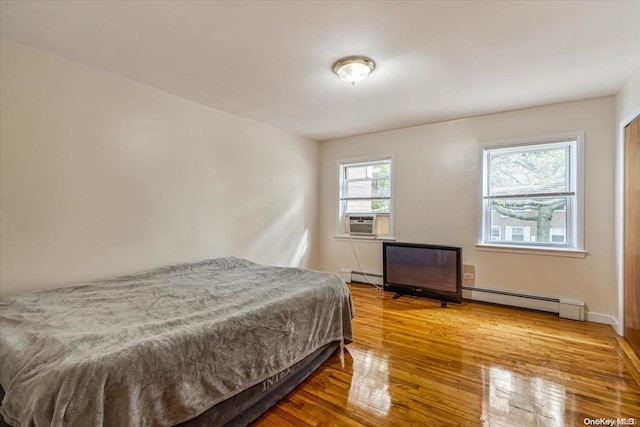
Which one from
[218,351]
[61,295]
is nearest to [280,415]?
[218,351]

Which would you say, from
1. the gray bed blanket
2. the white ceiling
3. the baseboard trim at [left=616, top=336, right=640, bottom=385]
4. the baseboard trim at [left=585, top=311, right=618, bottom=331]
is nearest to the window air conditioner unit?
the white ceiling

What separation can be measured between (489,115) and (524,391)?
124 inches

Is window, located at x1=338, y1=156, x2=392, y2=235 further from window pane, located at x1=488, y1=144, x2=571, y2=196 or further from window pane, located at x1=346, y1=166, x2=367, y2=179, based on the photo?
window pane, located at x1=488, y1=144, x2=571, y2=196

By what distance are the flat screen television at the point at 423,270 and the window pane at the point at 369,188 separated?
36.7 inches

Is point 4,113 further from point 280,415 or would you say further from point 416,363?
point 416,363

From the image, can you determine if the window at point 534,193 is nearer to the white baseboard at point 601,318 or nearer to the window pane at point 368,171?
the white baseboard at point 601,318

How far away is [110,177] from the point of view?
260cm

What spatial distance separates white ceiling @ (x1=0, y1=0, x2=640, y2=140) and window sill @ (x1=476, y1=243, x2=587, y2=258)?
170 cm

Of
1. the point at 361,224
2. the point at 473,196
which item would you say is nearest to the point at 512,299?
the point at 473,196

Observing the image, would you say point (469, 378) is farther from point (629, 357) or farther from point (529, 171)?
point (529, 171)

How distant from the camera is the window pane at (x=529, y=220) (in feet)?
11.1

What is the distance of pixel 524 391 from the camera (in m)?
1.93

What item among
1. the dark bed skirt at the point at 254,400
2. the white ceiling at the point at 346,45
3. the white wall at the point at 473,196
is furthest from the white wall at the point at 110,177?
the white wall at the point at 473,196

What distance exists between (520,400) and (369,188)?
3.41 metres
